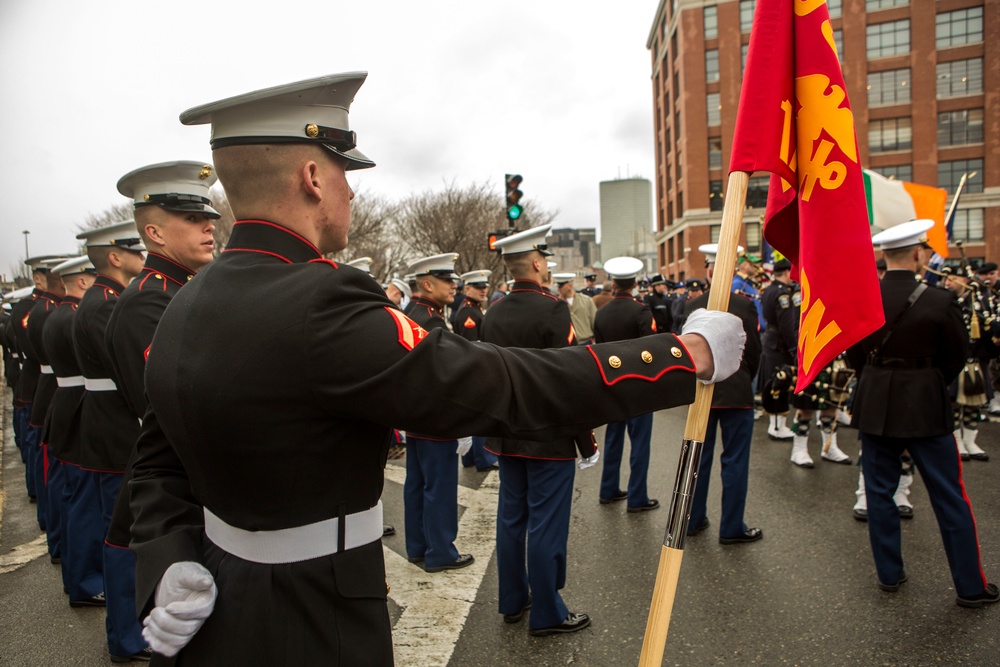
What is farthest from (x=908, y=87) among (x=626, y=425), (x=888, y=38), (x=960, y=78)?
(x=626, y=425)

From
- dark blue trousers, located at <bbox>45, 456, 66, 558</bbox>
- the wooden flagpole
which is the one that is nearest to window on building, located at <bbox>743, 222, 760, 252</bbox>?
dark blue trousers, located at <bbox>45, 456, 66, 558</bbox>

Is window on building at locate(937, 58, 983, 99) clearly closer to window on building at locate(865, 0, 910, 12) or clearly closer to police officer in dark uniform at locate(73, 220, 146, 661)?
window on building at locate(865, 0, 910, 12)

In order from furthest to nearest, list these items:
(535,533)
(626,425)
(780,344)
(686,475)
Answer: (780,344) → (626,425) → (535,533) → (686,475)

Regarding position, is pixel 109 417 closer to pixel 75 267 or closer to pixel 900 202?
pixel 75 267

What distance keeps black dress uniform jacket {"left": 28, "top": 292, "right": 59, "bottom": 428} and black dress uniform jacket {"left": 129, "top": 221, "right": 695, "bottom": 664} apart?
591cm

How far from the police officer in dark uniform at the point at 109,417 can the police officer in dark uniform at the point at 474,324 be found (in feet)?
13.3

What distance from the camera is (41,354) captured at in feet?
22.4

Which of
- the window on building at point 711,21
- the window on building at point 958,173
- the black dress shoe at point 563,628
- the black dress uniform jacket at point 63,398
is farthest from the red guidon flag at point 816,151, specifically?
the window on building at point 711,21

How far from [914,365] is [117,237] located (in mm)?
5697

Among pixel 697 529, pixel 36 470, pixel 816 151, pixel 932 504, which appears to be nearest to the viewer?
pixel 816 151

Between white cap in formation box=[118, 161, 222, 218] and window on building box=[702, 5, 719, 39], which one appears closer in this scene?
white cap in formation box=[118, 161, 222, 218]

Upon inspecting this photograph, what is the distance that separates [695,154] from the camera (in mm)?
52875

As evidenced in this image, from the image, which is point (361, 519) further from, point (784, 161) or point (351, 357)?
point (784, 161)

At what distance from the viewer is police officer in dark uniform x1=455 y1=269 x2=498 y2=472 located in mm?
8374
